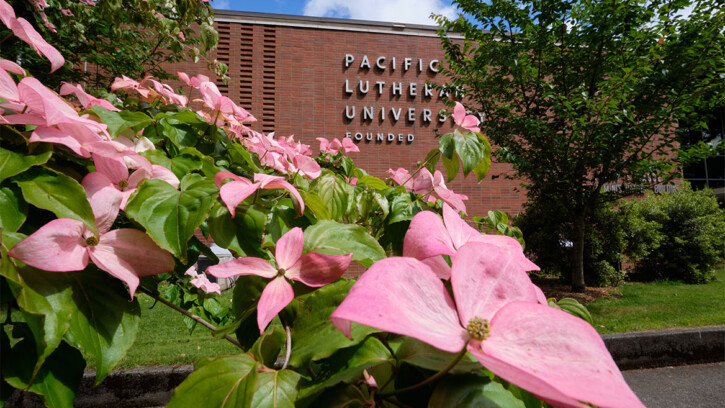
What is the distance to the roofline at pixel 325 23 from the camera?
8.76 meters

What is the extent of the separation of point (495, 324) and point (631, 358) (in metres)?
4.15

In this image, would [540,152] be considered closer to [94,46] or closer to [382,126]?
[382,126]

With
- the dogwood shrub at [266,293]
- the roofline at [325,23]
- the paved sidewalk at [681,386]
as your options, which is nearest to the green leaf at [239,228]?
the dogwood shrub at [266,293]

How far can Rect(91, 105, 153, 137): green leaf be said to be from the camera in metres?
0.69

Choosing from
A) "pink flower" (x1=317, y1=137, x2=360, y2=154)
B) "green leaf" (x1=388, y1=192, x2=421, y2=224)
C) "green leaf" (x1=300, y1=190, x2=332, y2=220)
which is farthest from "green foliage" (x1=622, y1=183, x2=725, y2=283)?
"green leaf" (x1=300, y1=190, x2=332, y2=220)

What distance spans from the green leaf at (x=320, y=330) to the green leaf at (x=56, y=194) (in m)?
0.27

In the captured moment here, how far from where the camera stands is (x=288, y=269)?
0.46 metres

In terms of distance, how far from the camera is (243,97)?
877 cm

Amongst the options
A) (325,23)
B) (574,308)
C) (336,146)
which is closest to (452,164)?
(574,308)

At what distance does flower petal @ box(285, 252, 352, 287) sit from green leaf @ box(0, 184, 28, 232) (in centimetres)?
32

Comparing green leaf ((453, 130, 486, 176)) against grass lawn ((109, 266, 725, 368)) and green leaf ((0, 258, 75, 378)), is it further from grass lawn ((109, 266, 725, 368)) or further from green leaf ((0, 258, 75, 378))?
grass lawn ((109, 266, 725, 368))

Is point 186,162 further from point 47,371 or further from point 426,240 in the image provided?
point 426,240

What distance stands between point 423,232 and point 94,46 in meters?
6.65

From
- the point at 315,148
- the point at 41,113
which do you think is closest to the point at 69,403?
the point at 41,113
